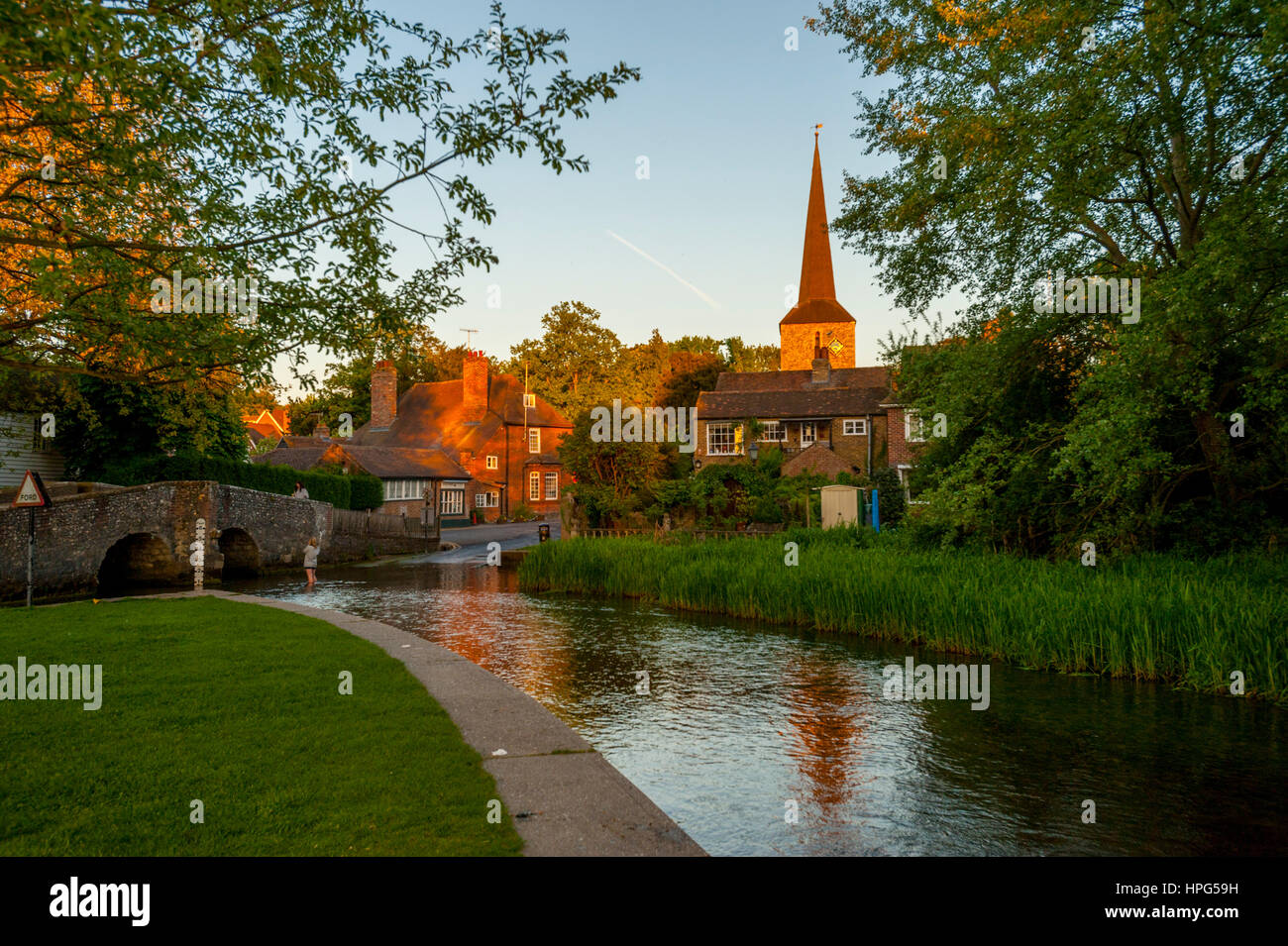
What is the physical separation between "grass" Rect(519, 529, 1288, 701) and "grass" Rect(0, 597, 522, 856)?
9388 mm

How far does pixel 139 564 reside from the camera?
25969mm

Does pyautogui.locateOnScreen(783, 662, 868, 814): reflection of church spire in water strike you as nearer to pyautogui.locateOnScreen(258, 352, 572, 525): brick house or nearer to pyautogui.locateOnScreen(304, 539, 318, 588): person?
pyautogui.locateOnScreen(304, 539, 318, 588): person

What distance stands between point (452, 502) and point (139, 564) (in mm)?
30295

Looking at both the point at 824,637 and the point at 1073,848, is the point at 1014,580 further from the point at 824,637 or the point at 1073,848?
the point at 1073,848

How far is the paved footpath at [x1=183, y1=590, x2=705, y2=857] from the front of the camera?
5012 mm

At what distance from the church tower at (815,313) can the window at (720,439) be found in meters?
19.2

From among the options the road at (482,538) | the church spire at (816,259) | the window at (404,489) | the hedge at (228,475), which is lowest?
the road at (482,538)

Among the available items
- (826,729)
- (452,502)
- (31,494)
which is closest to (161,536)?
Answer: (31,494)

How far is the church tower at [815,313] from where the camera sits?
68312 mm

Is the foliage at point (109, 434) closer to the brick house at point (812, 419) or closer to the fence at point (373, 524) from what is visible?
the fence at point (373, 524)

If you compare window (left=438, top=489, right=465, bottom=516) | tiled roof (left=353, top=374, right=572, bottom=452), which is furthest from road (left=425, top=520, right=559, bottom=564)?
tiled roof (left=353, top=374, right=572, bottom=452)

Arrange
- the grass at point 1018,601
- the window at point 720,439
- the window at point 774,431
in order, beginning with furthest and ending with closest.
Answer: the window at point 720,439 < the window at point 774,431 < the grass at point 1018,601

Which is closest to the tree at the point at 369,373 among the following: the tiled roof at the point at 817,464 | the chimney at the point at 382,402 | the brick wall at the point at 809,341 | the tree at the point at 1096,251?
the chimney at the point at 382,402

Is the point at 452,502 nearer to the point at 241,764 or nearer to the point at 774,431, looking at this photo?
the point at 774,431
